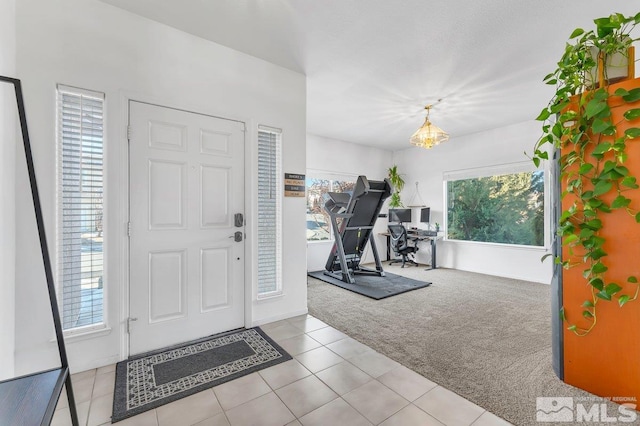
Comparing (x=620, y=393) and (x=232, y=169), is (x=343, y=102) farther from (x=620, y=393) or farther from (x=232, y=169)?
(x=620, y=393)

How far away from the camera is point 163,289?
7.98 ft

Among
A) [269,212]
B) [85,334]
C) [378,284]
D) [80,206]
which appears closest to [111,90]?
[80,206]

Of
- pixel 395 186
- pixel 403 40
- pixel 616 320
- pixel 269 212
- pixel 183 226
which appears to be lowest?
pixel 616 320

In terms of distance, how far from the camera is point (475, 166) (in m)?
5.57

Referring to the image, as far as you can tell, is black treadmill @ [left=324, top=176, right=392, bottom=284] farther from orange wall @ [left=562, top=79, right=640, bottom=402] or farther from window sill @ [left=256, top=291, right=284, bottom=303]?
orange wall @ [left=562, top=79, right=640, bottom=402]

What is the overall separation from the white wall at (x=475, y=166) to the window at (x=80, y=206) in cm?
601

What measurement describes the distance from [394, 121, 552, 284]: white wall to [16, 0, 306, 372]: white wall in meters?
4.55

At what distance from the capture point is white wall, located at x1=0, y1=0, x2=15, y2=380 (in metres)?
1.75

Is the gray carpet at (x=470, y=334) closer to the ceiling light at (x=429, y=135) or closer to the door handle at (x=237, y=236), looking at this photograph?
the door handle at (x=237, y=236)

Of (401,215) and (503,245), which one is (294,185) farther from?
(503,245)

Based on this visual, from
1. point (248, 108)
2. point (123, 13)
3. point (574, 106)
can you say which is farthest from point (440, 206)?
point (123, 13)

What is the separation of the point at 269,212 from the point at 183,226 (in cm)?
89

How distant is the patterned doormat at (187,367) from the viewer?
1.80 m

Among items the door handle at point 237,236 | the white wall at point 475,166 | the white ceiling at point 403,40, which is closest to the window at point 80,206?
the white ceiling at point 403,40
